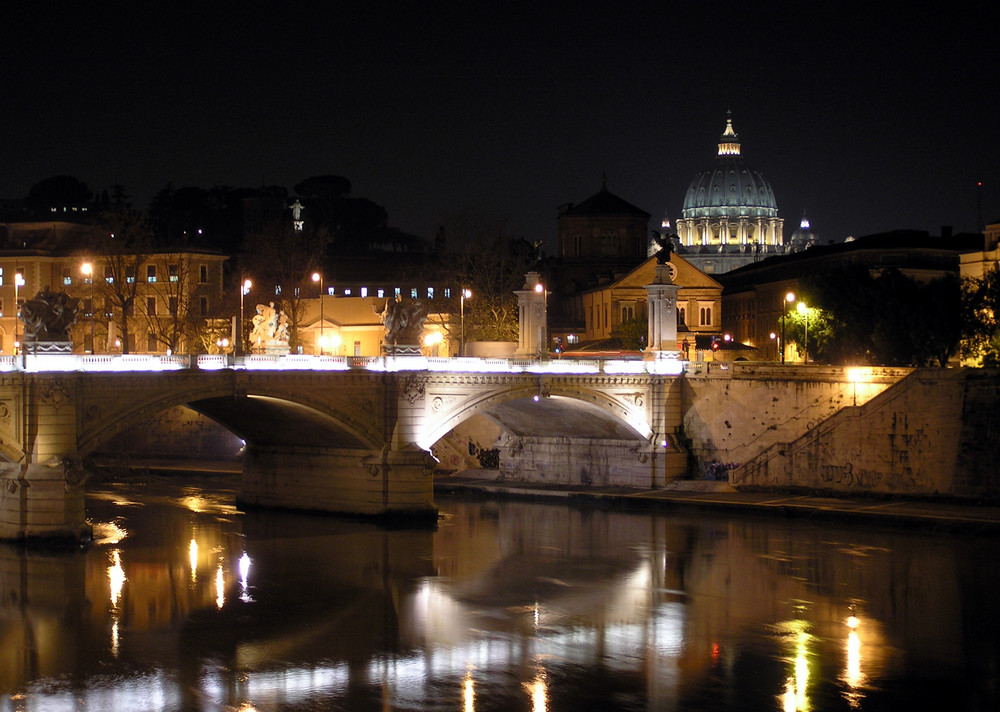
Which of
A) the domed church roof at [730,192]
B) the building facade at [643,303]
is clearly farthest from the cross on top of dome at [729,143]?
the building facade at [643,303]

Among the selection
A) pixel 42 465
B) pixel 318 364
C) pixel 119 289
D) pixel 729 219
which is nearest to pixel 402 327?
pixel 318 364

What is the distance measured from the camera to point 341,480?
41.9 m

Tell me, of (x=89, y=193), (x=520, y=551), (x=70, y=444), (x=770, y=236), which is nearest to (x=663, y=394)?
(x=520, y=551)

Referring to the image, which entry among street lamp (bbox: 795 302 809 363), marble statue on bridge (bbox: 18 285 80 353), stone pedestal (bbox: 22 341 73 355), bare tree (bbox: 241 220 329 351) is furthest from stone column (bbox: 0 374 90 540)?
street lamp (bbox: 795 302 809 363)

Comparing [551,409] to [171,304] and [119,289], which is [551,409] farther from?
[171,304]

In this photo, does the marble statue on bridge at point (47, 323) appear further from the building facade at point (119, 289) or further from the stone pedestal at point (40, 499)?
the building facade at point (119, 289)

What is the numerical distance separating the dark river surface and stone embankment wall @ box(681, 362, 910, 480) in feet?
15.4

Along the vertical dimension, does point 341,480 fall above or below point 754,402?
below

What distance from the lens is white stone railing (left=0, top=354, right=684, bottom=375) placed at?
34.5m

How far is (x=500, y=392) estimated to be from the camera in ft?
142

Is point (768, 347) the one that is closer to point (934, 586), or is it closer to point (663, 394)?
point (663, 394)

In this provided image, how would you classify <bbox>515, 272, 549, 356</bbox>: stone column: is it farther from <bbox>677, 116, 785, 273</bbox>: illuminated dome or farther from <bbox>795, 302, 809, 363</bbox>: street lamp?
<bbox>677, 116, 785, 273</bbox>: illuminated dome

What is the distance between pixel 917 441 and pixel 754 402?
5880mm

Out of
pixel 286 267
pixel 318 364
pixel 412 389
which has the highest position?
pixel 286 267
